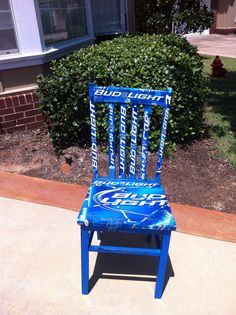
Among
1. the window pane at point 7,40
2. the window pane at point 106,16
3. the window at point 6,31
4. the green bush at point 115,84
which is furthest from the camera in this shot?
the window pane at point 106,16

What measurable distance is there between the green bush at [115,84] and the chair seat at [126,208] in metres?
1.39

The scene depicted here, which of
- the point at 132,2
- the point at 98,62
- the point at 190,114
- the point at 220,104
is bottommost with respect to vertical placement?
the point at 220,104

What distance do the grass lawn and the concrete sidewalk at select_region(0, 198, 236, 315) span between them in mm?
1538

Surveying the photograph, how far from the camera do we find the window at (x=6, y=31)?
3678mm

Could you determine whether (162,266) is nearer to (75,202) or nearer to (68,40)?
(75,202)

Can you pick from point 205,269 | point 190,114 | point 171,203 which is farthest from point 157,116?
point 205,269

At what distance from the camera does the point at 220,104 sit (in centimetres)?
537

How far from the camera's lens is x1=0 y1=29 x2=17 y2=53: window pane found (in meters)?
3.79

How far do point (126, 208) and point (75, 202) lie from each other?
1032 mm

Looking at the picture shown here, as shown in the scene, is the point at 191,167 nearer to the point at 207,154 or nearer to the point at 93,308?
the point at 207,154

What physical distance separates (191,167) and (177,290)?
1.61 metres

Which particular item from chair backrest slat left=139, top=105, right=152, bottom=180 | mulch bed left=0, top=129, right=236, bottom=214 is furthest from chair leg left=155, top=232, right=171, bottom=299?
mulch bed left=0, top=129, right=236, bottom=214

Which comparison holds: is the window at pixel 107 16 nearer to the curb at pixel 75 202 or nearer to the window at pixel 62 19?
the window at pixel 62 19

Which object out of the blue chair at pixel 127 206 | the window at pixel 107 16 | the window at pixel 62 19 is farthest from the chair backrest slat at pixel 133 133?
the window at pixel 107 16
